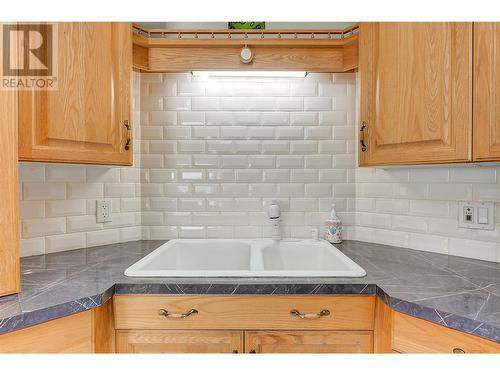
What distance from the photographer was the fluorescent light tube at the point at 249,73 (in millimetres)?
1591

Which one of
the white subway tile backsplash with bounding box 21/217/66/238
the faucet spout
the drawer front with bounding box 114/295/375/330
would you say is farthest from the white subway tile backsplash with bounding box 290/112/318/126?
the white subway tile backsplash with bounding box 21/217/66/238

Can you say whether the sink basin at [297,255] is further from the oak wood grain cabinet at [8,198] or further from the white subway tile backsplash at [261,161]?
the oak wood grain cabinet at [8,198]

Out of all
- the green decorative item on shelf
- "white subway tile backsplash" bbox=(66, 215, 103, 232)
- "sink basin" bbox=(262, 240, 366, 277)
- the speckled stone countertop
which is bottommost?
"sink basin" bbox=(262, 240, 366, 277)

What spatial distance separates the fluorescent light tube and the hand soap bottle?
0.78m

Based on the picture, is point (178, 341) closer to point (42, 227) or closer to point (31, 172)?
point (42, 227)

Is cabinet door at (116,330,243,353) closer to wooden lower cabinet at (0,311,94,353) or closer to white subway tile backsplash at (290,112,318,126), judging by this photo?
wooden lower cabinet at (0,311,94,353)

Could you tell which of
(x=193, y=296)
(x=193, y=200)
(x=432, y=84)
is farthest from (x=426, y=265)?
(x=193, y=200)

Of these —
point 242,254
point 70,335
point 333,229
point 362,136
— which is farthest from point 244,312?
point 362,136

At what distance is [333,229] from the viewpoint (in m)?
1.64

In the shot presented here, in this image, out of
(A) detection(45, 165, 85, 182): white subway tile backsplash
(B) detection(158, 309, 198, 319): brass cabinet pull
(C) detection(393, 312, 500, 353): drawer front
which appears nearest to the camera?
(C) detection(393, 312, 500, 353): drawer front

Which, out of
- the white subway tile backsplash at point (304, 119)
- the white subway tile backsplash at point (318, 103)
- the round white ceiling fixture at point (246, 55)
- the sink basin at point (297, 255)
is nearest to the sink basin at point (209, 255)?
the sink basin at point (297, 255)

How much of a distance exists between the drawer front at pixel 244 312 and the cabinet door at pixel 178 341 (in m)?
0.02

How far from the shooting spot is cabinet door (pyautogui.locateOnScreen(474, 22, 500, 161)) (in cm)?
96

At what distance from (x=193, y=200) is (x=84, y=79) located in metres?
0.81
